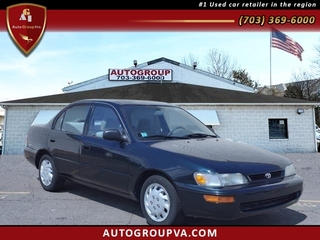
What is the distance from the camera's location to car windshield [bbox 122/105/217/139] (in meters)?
4.18

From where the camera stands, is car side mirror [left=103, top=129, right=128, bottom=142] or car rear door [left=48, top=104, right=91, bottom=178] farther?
car rear door [left=48, top=104, right=91, bottom=178]

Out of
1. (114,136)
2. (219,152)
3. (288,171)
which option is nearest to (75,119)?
(114,136)

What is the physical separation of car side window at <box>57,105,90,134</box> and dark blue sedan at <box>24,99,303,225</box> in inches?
0.8

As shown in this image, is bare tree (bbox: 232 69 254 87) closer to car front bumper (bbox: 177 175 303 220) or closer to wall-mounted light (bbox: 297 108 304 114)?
wall-mounted light (bbox: 297 108 304 114)

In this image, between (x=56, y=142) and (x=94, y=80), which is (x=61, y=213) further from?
(x=94, y=80)

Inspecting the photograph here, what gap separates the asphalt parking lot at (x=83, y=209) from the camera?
3.87 meters

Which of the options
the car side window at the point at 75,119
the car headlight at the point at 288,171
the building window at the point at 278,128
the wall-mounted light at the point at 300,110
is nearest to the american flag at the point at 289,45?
the wall-mounted light at the point at 300,110

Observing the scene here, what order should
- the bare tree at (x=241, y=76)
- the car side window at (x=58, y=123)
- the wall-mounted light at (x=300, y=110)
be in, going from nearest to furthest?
the car side window at (x=58, y=123) < the wall-mounted light at (x=300, y=110) < the bare tree at (x=241, y=76)

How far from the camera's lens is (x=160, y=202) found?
11.5 feet

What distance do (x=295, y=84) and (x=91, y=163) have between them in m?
41.7

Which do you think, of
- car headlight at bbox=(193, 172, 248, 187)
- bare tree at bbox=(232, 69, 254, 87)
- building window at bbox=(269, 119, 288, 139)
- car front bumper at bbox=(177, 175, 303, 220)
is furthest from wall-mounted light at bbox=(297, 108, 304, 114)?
bare tree at bbox=(232, 69, 254, 87)

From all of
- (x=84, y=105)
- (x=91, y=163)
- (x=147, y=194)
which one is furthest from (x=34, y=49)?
(x=147, y=194)

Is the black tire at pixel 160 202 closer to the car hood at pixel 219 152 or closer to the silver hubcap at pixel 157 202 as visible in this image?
the silver hubcap at pixel 157 202

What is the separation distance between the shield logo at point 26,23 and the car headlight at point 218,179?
172 inches
